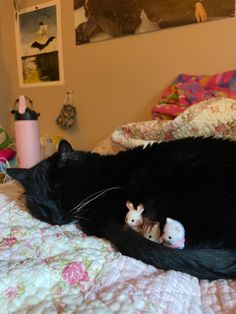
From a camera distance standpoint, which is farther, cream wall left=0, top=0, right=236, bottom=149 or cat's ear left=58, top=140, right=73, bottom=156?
cream wall left=0, top=0, right=236, bottom=149

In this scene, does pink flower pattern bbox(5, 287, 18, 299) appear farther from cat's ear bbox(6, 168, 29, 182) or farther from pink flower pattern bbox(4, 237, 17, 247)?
cat's ear bbox(6, 168, 29, 182)

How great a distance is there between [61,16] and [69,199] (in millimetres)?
1379

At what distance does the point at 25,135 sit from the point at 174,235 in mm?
1036

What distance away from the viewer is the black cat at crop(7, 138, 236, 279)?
65cm

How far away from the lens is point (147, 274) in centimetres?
63

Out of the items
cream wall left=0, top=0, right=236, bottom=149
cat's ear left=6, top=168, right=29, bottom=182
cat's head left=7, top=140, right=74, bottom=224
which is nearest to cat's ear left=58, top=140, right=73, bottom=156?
cat's head left=7, top=140, right=74, bottom=224

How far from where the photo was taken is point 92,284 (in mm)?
600

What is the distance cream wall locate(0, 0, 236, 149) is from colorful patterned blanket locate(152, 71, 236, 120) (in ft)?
0.33

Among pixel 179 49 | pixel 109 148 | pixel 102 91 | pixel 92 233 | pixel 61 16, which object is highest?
pixel 61 16

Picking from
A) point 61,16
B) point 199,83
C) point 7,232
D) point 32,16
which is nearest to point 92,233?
point 7,232

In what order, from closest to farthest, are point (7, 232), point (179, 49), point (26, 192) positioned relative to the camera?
point (7, 232)
point (26, 192)
point (179, 49)

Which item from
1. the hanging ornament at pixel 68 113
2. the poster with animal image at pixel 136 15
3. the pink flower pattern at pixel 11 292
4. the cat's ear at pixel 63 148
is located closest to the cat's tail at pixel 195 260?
the pink flower pattern at pixel 11 292

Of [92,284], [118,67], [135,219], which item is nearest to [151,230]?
[135,219]

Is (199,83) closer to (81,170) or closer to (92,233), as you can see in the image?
(81,170)
